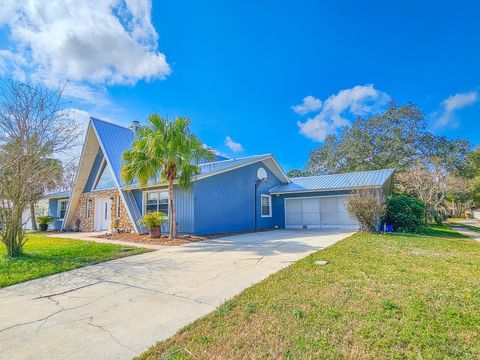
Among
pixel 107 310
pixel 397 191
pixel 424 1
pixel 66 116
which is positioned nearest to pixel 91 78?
pixel 66 116

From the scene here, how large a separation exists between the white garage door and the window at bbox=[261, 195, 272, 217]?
114 cm

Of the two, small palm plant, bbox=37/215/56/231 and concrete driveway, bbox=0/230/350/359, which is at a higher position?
small palm plant, bbox=37/215/56/231

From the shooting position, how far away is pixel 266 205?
17688mm

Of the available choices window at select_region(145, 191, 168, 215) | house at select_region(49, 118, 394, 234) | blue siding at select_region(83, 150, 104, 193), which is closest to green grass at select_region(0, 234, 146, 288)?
house at select_region(49, 118, 394, 234)

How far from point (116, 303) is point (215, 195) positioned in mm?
9483

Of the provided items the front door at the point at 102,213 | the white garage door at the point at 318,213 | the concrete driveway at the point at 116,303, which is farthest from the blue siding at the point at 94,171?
the white garage door at the point at 318,213

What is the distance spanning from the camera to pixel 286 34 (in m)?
11.9

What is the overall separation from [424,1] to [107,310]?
15183mm

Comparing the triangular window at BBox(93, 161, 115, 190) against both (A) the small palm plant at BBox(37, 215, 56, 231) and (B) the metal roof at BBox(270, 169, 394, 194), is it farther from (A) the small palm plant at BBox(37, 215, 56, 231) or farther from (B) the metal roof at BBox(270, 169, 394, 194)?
(B) the metal roof at BBox(270, 169, 394, 194)

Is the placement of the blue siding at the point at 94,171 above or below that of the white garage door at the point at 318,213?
above

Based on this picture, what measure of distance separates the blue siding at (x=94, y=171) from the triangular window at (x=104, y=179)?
47cm

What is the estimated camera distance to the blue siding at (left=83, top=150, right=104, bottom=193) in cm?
1714

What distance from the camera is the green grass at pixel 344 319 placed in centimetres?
258

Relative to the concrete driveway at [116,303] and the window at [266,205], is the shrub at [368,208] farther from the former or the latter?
the concrete driveway at [116,303]
